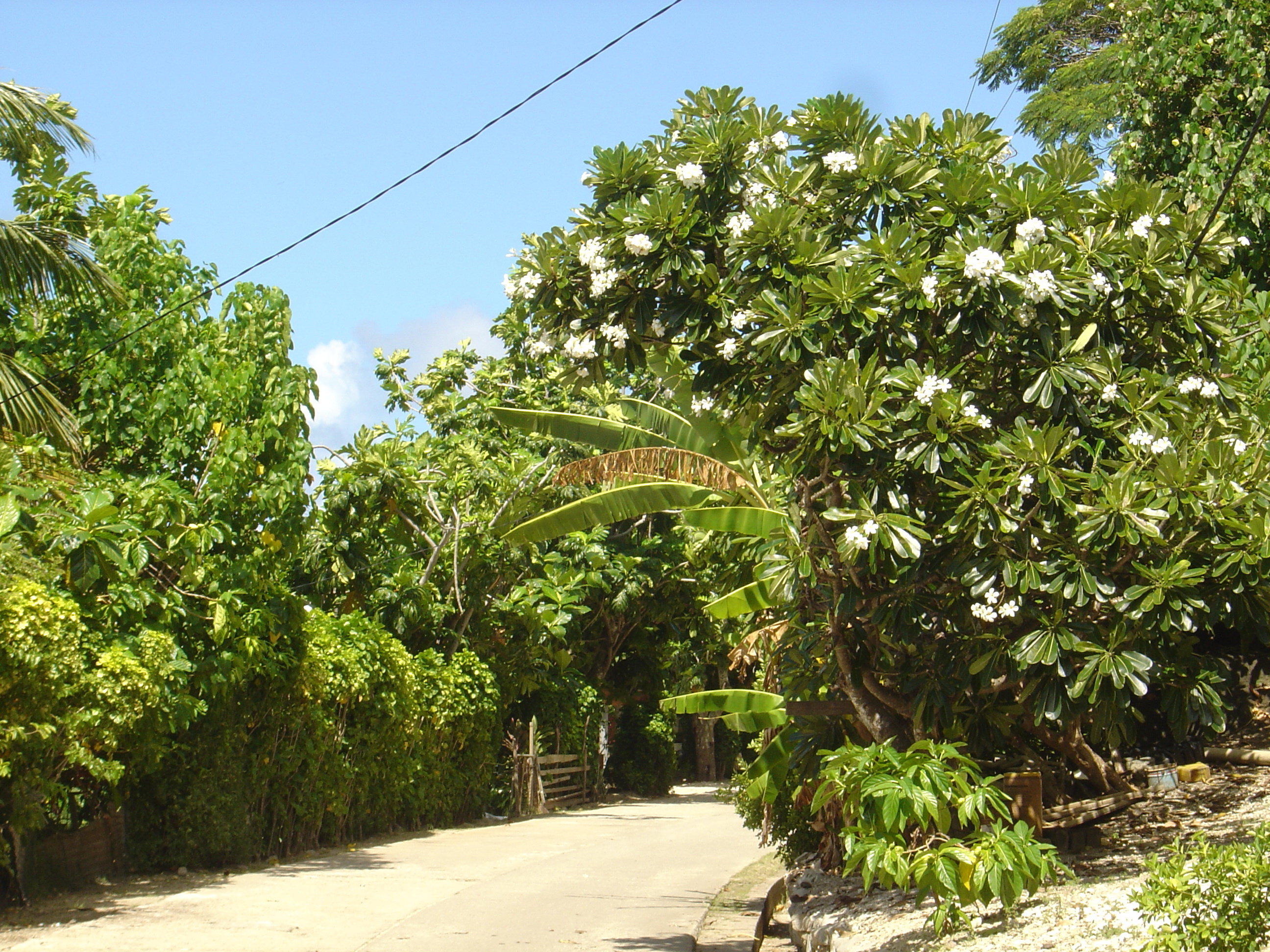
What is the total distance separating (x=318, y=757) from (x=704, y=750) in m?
27.0

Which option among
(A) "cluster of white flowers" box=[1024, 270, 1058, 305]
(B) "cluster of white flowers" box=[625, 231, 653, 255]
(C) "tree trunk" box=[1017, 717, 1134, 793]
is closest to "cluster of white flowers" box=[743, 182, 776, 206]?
(B) "cluster of white flowers" box=[625, 231, 653, 255]

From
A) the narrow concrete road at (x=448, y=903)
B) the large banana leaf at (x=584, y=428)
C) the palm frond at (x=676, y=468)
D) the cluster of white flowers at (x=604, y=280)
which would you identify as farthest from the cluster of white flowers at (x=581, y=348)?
the narrow concrete road at (x=448, y=903)

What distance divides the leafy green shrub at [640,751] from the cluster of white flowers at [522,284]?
23.7m

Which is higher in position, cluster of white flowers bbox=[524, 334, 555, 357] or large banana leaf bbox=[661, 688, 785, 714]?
cluster of white flowers bbox=[524, 334, 555, 357]

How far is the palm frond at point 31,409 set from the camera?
11164mm

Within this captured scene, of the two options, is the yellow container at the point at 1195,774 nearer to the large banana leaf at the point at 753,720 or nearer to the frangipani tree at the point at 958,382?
the frangipani tree at the point at 958,382

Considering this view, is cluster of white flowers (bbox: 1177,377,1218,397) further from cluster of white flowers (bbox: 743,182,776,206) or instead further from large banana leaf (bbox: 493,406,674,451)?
large banana leaf (bbox: 493,406,674,451)

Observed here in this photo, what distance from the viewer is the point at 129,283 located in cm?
1258

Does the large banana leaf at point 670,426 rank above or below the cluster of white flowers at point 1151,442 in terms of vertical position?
above

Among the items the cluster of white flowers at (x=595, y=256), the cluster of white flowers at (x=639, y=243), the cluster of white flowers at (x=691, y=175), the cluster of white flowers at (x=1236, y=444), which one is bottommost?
the cluster of white flowers at (x=1236, y=444)

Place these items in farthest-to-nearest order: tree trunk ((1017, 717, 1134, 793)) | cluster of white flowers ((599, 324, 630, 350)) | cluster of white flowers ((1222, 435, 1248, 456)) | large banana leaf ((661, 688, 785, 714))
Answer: large banana leaf ((661, 688, 785, 714)) < tree trunk ((1017, 717, 1134, 793)) < cluster of white flowers ((599, 324, 630, 350)) < cluster of white flowers ((1222, 435, 1248, 456))

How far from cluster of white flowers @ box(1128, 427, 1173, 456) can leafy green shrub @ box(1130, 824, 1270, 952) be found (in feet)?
7.10

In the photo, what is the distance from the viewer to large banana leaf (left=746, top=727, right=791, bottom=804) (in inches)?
382

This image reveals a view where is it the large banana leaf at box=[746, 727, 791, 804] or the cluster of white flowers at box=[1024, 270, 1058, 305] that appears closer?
the cluster of white flowers at box=[1024, 270, 1058, 305]
